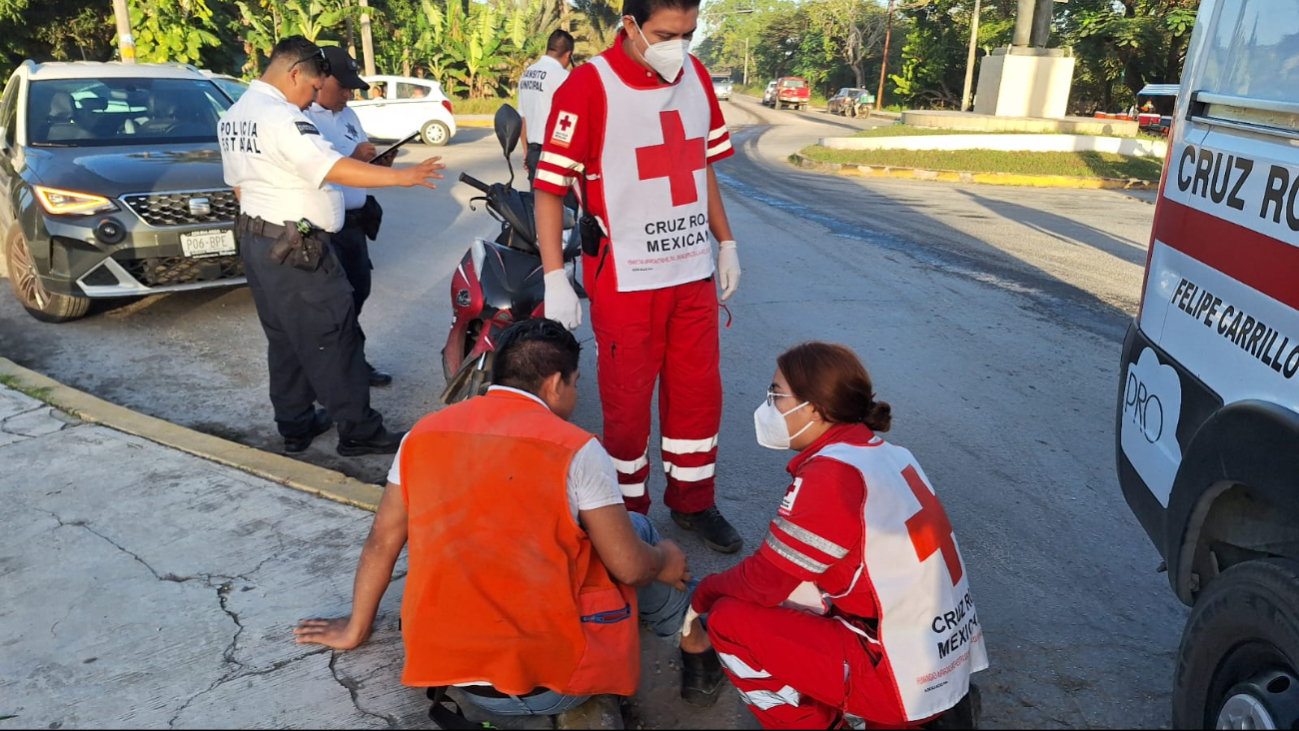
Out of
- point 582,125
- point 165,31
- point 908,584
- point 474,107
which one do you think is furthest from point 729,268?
point 474,107

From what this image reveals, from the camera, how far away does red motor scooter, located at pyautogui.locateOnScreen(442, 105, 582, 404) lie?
167 inches

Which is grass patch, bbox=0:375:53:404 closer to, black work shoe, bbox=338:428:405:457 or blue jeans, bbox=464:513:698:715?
black work shoe, bbox=338:428:405:457

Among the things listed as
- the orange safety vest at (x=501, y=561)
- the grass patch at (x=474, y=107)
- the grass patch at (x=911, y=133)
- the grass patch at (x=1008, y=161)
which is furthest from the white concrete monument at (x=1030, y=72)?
the orange safety vest at (x=501, y=561)

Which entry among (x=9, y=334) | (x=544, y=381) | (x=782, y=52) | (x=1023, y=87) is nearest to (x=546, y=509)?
(x=544, y=381)

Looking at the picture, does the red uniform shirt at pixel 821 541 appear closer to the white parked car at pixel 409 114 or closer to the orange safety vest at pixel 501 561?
the orange safety vest at pixel 501 561

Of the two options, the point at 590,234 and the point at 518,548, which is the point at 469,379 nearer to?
the point at 590,234

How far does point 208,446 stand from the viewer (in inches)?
168

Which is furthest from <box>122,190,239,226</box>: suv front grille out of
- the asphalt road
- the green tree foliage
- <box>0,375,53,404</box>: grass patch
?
the green tree foliage

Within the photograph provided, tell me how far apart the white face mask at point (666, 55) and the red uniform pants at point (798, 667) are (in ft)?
6.01

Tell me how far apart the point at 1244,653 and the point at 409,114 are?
2100 centimetres

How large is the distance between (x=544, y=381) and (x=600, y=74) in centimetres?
137

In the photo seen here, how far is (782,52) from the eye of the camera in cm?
8119

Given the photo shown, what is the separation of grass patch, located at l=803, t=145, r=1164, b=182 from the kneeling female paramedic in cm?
1444

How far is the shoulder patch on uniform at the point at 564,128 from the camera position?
322cm
